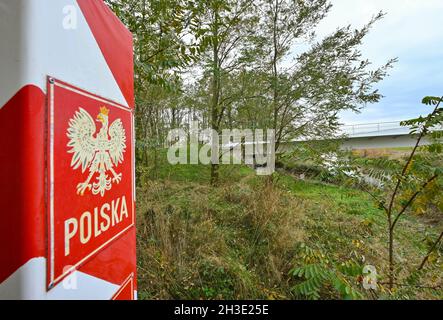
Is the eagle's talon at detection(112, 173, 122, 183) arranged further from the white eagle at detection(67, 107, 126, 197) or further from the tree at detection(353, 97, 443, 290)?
the tree at detection(353, 97, 443, 290)

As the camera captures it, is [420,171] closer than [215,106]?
Yes

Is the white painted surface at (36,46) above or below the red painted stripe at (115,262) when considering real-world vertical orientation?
above

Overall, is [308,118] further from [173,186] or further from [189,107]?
[173,186]

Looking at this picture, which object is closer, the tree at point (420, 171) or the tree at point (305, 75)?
the tree at point (420, 171)

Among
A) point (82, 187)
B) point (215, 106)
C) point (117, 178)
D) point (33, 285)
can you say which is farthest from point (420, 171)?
point (215, 106)

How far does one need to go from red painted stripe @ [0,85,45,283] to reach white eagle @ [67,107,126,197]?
0.42 ft

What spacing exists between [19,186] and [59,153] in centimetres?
14

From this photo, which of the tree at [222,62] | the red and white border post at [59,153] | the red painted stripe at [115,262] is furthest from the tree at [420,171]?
the tree at [222,62]

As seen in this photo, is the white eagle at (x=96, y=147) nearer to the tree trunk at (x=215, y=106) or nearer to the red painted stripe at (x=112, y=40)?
the red painted stripe at (x=112, y=40)

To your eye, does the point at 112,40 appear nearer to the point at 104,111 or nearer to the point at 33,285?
the point at 104,111

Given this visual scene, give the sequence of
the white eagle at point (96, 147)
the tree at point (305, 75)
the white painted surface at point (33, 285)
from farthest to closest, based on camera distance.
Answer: the tree at point (305, 75), the white eagle at point (96, 147), the white painted surface at point (33, 285)

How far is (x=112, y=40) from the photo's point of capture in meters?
1.00

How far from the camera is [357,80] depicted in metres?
4.41

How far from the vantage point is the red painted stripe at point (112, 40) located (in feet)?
2.86
